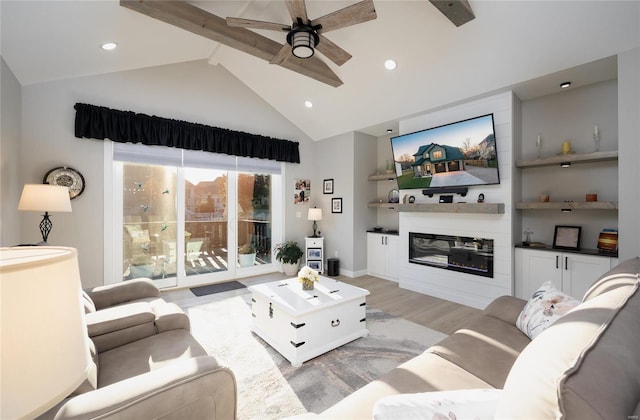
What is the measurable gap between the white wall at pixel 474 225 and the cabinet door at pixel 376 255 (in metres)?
0.57

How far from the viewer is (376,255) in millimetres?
5012

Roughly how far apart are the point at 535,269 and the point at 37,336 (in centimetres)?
409

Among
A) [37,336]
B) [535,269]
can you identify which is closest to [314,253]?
[535,269]

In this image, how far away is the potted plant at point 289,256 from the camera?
16.5 feet

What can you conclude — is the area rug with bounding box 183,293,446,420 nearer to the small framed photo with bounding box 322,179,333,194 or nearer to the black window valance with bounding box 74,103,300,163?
the black window valance with bounding box 74,103,300,163

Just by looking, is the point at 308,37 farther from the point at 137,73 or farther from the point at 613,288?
the point at 137,73

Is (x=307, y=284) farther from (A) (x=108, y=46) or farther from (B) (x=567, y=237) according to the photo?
(A) (x=108, y=46)

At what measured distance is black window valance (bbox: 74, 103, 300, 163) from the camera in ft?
11.4

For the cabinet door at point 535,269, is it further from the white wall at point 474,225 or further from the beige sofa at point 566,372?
the beige sofa at point 566,372

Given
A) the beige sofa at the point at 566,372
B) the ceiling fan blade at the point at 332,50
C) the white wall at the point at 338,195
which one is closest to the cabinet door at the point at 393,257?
the white wall at the point at 338,195

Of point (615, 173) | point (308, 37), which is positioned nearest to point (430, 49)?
point (308, 37)

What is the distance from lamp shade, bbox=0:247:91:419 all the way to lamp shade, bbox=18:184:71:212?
2.73 metres

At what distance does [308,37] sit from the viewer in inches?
92.0

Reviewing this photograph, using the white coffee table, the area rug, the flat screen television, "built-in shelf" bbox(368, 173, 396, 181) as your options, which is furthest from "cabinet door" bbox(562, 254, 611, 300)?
"built-in shelf" bbox(368, 173, 396, 181)
